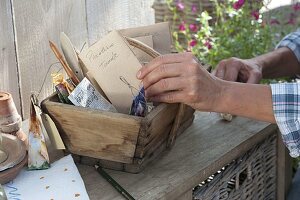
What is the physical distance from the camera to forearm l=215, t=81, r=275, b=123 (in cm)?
119

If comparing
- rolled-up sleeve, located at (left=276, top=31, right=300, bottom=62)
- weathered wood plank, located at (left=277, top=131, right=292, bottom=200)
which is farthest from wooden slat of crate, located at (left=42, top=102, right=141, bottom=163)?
rolled-up sleeve, located at (left=276, top=31, right=300, bottom=62)

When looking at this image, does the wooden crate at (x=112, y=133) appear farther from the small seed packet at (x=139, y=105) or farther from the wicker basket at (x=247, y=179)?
the wicker basket at (x=247, y=179)

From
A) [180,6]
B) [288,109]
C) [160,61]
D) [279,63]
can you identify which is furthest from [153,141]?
[180,6]

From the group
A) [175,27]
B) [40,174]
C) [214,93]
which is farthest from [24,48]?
[175,27]

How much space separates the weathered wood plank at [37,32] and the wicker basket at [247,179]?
1.78 ft

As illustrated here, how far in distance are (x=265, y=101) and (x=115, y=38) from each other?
35 cm

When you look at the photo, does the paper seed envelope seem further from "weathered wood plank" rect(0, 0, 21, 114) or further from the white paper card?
"weathered wood plank" rect(0, 0, 21, 114)

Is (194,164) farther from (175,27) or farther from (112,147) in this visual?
(175,27)

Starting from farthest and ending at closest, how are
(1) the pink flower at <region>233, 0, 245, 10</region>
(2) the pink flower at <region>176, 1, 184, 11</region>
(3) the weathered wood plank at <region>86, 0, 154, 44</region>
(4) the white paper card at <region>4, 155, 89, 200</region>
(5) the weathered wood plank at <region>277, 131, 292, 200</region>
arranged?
(2) the pink flower at <region>176, 1, 184, 11</region>
(1) the pink flower at <region>233, 0, 245, 10</region>
(3) the weathered wood plank at <region>86, 0, 154, 44</region>
(5) the weathered wood plank at <region>277, 131, 292, 200</region>
(4) the white paper card at <region>4, 155, 89, 200</region>

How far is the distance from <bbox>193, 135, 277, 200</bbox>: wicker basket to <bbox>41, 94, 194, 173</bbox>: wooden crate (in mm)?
157

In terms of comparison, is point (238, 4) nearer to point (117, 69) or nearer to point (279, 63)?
point (279, 63)

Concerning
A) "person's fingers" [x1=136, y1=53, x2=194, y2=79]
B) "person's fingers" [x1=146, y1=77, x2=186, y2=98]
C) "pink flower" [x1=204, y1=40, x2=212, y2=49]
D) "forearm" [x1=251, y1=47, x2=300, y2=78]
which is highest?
"person's fingers" [x1=136, y1=53, x2=194, y2=79]

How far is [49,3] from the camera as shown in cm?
151

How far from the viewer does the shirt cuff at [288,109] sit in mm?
1171
